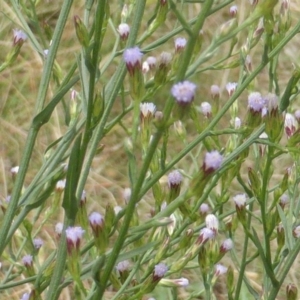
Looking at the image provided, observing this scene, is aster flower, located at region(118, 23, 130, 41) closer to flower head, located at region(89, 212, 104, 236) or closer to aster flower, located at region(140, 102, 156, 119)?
aster flower, located at region(140, 102, 156, 119)

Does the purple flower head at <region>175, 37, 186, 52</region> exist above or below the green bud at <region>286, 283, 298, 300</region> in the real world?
above

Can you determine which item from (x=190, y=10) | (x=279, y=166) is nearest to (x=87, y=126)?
(x=279, y=166)

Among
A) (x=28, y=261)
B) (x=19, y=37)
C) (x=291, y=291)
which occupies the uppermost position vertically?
(x=19, y=37)

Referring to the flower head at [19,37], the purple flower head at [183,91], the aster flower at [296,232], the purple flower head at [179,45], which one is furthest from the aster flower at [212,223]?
the flower head at [19,37]

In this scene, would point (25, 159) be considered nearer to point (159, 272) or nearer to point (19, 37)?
point (159, 272)

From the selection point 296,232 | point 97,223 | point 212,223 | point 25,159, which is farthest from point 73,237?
point 296,232

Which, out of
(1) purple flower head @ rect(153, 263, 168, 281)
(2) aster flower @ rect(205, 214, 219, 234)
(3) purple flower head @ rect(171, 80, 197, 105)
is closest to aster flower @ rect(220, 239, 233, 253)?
(2) aster flower @ rect(205, 214, 219, 234)

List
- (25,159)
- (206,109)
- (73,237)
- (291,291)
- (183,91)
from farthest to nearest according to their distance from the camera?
(206,109), (291,291), (25,159), (73,237), (183,91)

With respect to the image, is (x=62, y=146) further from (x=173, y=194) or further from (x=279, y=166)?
(x=279, y=166)
